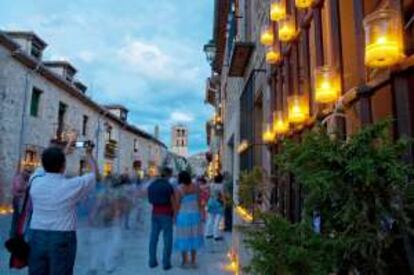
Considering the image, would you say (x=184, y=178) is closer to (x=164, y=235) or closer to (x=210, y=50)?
(x=164, y=235)

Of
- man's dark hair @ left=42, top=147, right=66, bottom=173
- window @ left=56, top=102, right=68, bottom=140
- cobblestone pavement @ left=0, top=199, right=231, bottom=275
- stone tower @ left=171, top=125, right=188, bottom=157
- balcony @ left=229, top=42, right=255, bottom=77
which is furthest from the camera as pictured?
stone tower @ left=171, top=125, right=188, bottom=157

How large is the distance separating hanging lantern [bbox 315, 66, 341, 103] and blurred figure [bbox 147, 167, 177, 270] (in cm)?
404

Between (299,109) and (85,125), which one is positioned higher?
(85,125)

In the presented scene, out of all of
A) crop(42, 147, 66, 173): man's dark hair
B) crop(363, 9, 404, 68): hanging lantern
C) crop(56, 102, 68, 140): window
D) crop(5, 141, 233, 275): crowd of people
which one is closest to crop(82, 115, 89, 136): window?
crop(56, 102, 68, 140): window

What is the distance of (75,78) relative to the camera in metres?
25.3

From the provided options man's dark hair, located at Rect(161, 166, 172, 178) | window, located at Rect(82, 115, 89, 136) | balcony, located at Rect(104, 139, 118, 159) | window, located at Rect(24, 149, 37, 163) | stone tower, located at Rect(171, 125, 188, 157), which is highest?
stone tower, located at Rect(171, 125, 188, 157)

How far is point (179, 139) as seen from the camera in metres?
64.9

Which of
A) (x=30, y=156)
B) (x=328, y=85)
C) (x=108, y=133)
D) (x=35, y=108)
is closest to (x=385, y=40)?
(x=328, y=85)

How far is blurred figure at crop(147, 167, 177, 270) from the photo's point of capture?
673 cm

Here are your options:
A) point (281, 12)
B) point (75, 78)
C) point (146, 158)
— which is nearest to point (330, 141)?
point (281, 12)

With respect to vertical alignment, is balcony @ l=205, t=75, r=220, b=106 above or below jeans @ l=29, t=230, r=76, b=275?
above

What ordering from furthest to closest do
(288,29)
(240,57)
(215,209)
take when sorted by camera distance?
(215,209) → (240,57) → (288,29)

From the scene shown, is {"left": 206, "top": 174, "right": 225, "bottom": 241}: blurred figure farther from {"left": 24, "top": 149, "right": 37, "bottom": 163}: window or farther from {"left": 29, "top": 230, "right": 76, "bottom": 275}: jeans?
{"left": 24, "top": 149, "right": 37, "bottom": 163}: window

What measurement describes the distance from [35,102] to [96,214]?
525 inches
